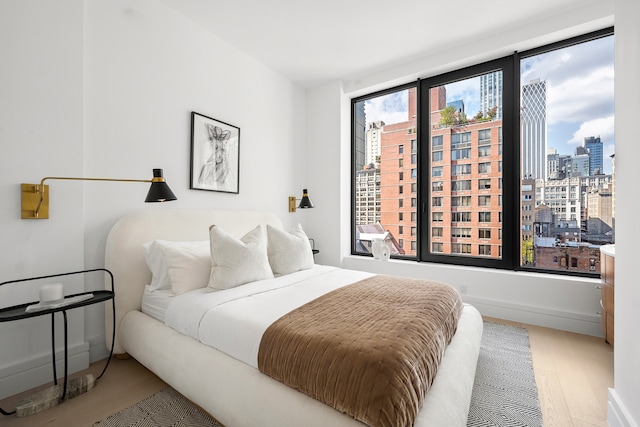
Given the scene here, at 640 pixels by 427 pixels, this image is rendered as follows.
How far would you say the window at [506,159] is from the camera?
2711mm

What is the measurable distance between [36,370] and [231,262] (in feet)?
4.23

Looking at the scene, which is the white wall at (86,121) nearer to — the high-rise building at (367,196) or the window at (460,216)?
the high-rise building at (367,196)

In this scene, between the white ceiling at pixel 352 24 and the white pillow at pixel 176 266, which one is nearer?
the white pillow at pixel 176 266

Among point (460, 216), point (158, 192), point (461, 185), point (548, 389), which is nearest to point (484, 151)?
point (461, 185)

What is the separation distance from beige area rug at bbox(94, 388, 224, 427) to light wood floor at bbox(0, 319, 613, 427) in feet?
0.24

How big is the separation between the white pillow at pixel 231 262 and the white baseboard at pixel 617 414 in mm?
2085

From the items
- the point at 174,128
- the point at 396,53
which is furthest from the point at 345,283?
the point at 396,53

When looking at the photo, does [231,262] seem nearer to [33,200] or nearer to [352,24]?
[33,200]

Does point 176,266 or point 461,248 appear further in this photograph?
point 461,248

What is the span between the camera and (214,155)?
9.75 feet

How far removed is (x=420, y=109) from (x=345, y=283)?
7.93ft

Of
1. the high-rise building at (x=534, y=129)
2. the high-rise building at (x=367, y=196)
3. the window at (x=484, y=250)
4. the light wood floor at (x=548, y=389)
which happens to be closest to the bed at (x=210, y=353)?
the light wood floor at (x=548, y=389)

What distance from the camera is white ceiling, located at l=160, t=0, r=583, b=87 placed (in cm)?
254

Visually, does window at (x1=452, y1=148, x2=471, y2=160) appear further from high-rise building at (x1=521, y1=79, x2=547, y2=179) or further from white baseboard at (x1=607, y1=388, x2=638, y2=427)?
white baseboard at (x1=607, y1=388, x2=638, y2=427)
